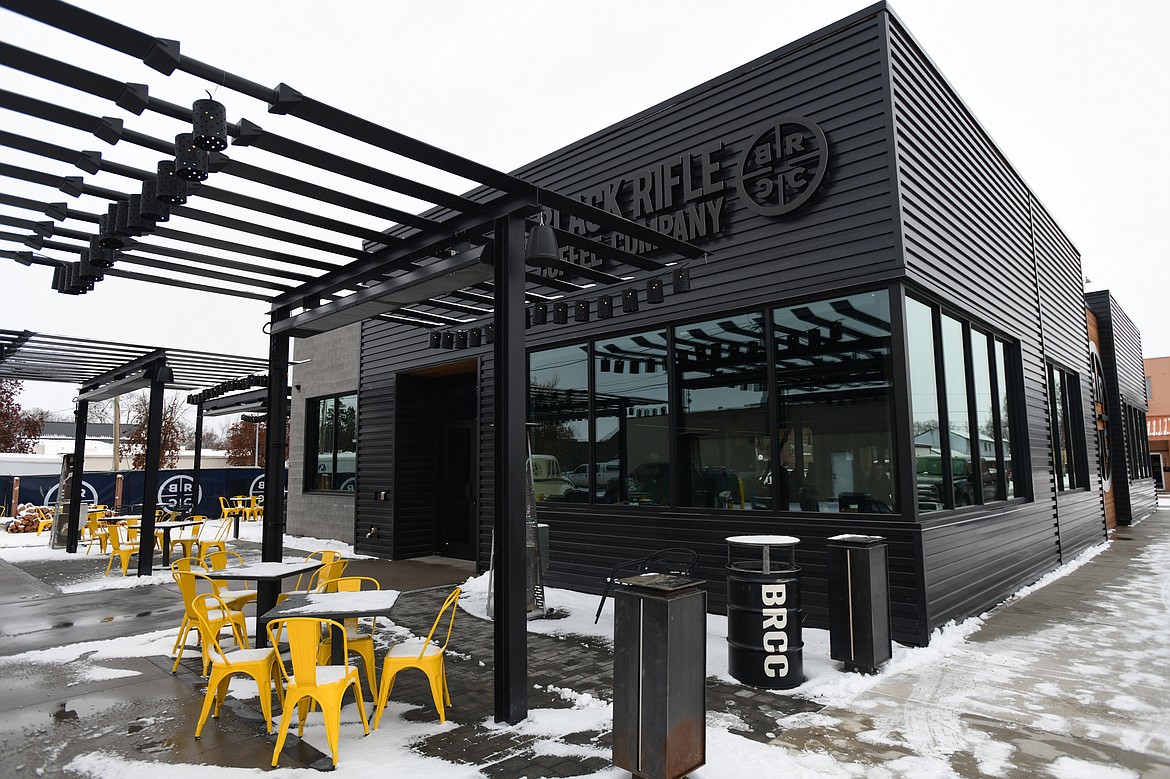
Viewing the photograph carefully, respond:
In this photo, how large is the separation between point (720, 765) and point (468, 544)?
8.36 meters

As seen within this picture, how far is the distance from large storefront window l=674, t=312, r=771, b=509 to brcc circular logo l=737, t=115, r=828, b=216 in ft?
3.96

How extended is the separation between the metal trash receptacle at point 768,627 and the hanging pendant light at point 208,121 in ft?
14.4

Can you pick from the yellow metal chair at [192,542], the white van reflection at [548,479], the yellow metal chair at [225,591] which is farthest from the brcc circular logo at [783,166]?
the yellow metal chair at [192,542]

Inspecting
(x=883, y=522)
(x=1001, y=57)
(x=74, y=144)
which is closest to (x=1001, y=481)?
(x=883, y=522)

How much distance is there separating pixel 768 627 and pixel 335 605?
3.00m

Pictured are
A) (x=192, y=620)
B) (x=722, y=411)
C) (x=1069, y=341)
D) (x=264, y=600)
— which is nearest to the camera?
(x=264, y=600)

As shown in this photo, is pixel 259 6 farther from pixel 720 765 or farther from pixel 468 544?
pixel 720 765

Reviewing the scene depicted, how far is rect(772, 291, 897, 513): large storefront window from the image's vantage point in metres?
5.91

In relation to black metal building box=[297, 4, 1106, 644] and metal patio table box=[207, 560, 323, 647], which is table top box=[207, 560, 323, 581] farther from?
black metal building box=[297, 4, 1106, 644]

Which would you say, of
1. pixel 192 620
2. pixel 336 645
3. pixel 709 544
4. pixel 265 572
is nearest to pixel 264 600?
pixel 265 572

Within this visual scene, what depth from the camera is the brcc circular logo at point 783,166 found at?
6.37 metres

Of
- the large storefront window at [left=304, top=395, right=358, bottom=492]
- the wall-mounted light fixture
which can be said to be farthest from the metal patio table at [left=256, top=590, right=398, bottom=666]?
the large storefront window at [left=304, top=395, right=358, bottom=492]

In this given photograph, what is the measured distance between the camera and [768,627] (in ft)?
15.1

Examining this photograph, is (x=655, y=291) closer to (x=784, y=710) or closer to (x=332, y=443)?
(x=784, y=710)
